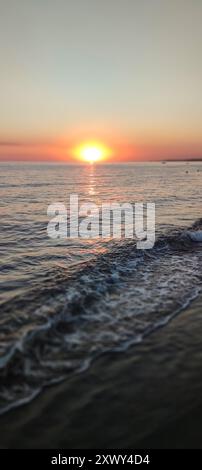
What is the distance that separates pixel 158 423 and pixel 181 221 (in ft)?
56.2

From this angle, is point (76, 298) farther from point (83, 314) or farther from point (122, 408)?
point (122, 408)

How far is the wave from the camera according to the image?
562cm

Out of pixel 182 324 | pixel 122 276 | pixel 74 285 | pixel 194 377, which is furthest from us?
pixel 122 276

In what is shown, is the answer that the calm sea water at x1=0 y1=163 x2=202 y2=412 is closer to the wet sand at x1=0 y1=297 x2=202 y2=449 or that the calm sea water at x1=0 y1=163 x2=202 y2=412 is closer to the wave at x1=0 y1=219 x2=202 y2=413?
the wave at x1=0 y1=219 x2=202 y2=413

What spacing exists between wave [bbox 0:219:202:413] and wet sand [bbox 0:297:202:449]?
1.20 ft

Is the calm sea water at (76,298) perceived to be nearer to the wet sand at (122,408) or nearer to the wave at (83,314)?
the wave at (83,314)

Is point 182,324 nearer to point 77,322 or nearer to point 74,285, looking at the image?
point 77,322

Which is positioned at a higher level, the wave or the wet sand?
the wave

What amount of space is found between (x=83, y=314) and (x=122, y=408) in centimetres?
328

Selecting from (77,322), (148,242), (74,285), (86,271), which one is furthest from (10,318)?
(148,242)

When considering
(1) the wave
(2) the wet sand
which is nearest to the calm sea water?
(1) the wave

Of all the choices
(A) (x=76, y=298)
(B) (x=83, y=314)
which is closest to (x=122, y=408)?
(B) (x=83, y=314)

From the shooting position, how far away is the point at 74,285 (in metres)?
9.36

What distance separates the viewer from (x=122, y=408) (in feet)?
15.1
